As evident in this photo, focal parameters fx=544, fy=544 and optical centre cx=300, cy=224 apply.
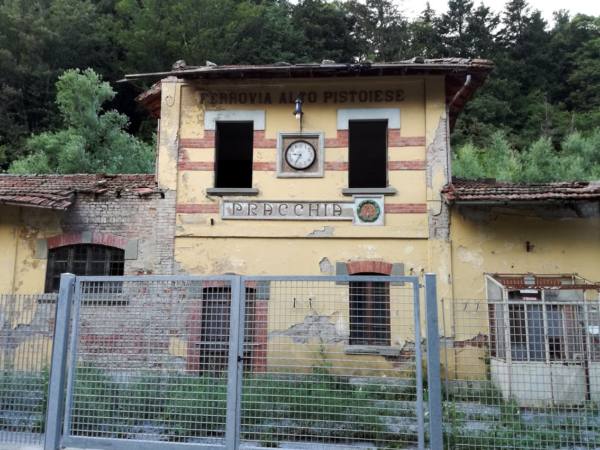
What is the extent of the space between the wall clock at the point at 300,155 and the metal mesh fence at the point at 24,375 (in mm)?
6218

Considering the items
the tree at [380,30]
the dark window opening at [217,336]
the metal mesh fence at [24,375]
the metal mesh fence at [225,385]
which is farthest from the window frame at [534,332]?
the tree at [380,30]

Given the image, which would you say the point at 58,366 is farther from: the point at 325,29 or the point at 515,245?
the point at 325,29

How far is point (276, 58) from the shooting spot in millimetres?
34344

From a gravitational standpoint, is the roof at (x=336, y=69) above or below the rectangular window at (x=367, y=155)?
above

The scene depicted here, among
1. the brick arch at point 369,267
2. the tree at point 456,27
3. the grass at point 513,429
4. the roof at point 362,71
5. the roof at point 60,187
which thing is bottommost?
the grass at point 513,429

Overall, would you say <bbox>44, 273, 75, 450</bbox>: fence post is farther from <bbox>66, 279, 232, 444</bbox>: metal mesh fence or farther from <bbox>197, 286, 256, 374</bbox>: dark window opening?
<bbox>197, 286, 256, 374</bbox>: dark window opening

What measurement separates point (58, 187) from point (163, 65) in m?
21.6

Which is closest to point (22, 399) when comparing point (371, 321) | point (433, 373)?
point (371, 321)

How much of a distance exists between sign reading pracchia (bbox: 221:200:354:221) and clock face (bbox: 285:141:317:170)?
33.8 inches

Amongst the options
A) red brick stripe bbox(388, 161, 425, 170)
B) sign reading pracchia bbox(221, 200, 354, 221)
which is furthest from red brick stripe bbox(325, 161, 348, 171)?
red brick stripe bbox(388, 161, 425, 170)

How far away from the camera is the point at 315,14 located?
1588 inches

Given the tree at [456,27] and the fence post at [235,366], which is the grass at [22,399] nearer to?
the fence post at [235,366]

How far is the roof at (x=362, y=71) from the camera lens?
1154 centimetres

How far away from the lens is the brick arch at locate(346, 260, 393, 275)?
37.8ft
